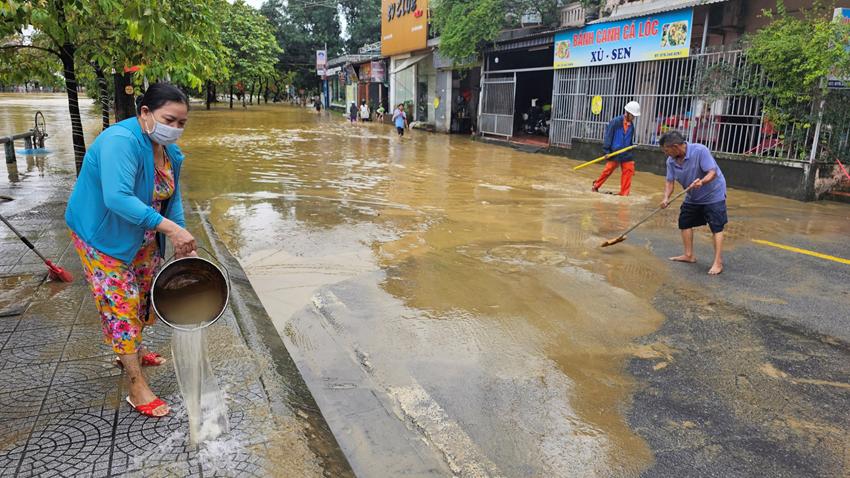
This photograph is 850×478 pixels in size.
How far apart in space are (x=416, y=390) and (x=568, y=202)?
6900mm

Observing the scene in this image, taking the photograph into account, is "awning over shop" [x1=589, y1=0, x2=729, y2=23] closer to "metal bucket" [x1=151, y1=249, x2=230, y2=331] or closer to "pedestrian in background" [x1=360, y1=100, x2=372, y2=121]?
"metal bucket" [x1=151, y1=249, x2=230, y2=331]

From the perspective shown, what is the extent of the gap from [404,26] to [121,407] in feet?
89.2

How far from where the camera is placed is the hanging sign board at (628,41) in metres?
13.1

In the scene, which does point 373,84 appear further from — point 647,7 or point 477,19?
point 647,7

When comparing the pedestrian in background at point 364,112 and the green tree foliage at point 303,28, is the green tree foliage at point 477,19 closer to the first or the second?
the pedestrian in background at point 364,112

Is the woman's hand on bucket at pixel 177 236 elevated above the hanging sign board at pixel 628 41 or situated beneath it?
situated beneath

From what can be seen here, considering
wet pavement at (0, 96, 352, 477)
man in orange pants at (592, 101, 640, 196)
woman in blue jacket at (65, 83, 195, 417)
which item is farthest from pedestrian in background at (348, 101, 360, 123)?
woman in blue jacket at (65, 83, 195, 417)

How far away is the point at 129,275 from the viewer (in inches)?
115

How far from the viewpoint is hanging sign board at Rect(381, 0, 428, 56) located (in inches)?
1017

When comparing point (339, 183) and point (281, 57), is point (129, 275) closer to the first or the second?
point (339, 183)

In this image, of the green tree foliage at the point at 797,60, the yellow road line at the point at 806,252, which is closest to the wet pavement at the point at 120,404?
the yellow road line at the point at 806,252

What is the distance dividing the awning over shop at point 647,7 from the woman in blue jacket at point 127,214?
1246 centimetres

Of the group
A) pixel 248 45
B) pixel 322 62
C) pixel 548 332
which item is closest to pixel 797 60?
pixel 548 332

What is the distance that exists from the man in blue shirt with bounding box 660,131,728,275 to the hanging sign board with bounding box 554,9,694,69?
797 cm
